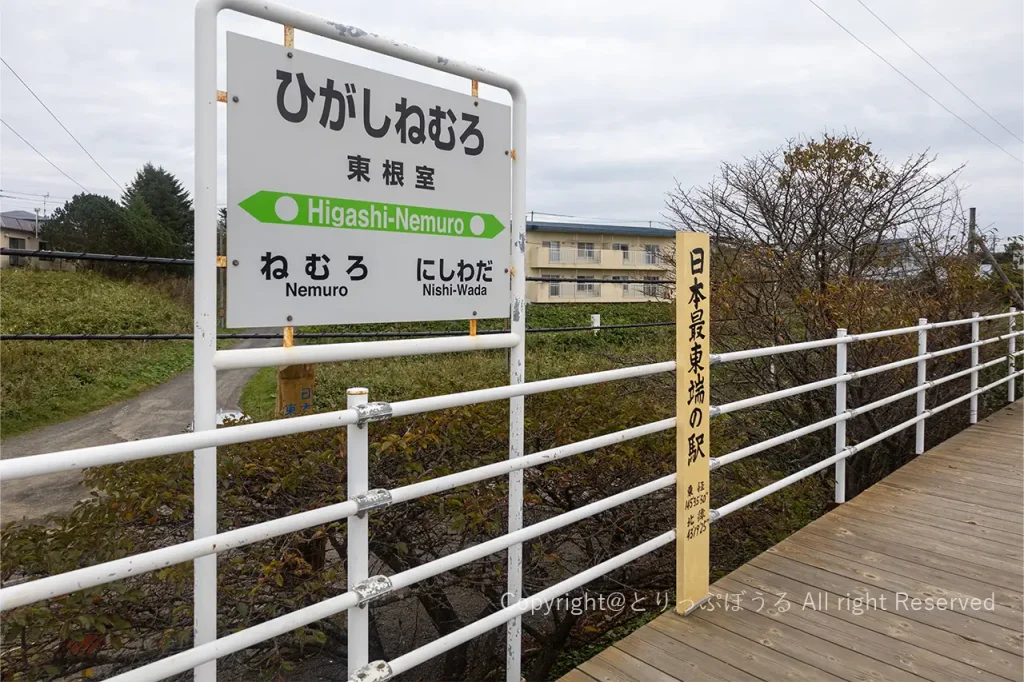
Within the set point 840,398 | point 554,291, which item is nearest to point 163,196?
point 554,291

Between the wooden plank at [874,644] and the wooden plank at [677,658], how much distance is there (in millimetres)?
415

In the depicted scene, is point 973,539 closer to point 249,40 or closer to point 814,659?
point 814,659

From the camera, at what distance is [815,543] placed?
3148 mm

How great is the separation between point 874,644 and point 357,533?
5.92 feet

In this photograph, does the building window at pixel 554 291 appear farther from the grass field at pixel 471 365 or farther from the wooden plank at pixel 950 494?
the wooden plank at pixel 950 494

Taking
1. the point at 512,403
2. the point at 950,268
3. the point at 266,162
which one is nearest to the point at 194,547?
the point at 266,162

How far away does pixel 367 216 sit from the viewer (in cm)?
177

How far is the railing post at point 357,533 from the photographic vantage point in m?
1.58

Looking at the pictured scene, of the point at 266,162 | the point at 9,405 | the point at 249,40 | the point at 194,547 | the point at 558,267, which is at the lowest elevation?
the point at 9,405

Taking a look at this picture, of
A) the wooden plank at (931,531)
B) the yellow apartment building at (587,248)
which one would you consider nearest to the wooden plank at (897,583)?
the wooden plank at (931,531)

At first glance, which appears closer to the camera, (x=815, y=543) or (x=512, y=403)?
(x=512, y=403)

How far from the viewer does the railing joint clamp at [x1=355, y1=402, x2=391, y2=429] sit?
156 centimetres

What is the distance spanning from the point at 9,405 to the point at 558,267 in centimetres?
2634

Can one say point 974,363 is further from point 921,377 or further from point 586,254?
point 586,254
